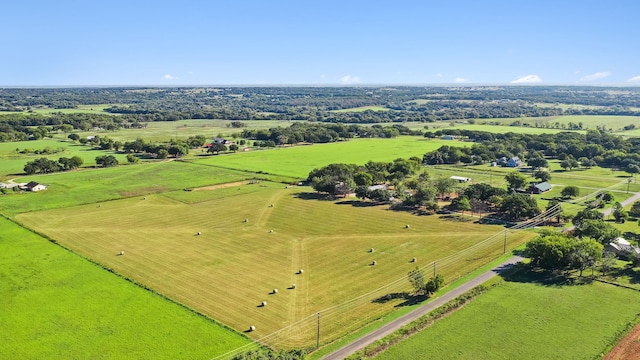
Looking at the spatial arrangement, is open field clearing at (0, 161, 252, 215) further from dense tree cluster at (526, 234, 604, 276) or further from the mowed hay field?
dense tree cluster at (526, 234, 604, 276)

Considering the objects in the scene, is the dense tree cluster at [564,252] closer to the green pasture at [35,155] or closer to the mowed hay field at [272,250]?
the mowed hay field at [272,250]

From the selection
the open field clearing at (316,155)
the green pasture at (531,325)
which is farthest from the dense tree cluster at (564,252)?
the open field clearing at (316,155)

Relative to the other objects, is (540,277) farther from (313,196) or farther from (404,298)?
(313,196)

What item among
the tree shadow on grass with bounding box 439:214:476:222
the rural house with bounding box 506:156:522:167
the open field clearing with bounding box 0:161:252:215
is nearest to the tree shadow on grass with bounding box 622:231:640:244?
the tree shadow on grass with bounding box 439:214:476:222

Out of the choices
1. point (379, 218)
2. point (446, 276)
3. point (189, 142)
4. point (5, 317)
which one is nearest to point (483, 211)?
point (379, 218)

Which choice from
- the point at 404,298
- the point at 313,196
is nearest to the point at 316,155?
the point at 313,196

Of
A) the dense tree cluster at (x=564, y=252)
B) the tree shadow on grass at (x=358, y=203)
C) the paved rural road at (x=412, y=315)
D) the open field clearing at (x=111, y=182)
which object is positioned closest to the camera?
the paved rural road at (x=412, y=315)
